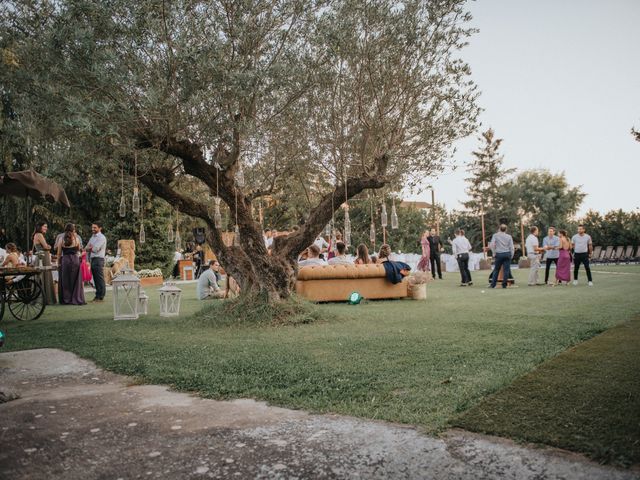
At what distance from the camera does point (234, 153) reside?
832 cm

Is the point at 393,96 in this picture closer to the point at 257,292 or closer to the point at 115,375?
the point at 257,292

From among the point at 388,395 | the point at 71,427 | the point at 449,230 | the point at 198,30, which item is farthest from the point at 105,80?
the point at 449,230

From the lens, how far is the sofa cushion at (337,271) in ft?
40.7

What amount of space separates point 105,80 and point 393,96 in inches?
182

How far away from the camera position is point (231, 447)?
3.06 m

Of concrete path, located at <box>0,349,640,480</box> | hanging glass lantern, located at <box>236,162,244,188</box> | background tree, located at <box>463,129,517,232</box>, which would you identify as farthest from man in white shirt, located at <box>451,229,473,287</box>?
background tree, located at <box>463,129,517,232</box>

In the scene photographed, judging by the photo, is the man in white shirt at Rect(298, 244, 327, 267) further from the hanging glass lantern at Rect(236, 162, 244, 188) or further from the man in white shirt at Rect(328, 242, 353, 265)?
the hanging glass lantern at Rect(236, 162, 244, 188)

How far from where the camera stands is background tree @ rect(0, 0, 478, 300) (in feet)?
22.6

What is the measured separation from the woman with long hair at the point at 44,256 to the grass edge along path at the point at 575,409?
11552mm

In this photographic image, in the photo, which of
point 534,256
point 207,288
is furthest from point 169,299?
point 534,256

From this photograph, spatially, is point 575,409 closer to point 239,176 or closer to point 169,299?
point 239,176

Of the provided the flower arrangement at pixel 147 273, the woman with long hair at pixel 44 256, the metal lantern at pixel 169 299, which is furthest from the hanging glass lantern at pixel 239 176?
the flower arrangement at pixel 147 273

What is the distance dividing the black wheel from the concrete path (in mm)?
6690

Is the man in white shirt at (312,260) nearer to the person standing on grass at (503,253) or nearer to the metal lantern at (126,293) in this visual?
the metal lantern at (126,293)
